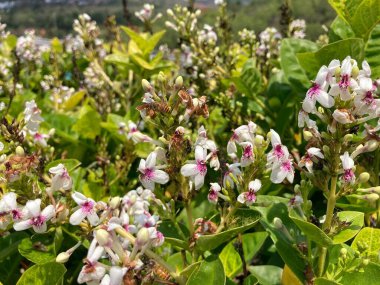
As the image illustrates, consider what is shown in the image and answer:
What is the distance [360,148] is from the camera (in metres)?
1.35

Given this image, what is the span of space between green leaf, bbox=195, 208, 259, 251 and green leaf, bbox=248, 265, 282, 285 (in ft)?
0.64

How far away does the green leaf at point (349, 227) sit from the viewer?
4.51 feet

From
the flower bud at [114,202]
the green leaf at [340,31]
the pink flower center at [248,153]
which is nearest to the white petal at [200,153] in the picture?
the pink flower center at [248,153]

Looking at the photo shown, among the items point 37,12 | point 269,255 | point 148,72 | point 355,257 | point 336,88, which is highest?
point 336,88

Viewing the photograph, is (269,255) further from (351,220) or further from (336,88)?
(336,88)

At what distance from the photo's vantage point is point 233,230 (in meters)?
1.38

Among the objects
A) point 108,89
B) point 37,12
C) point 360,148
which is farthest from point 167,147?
point 37,12

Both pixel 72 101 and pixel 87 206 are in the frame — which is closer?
pixel 87 206

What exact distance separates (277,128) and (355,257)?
3.49ft

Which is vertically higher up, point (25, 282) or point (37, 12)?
point (25, 282)

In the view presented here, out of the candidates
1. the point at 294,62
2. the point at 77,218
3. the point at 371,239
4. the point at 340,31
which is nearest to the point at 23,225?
the point at 77,218

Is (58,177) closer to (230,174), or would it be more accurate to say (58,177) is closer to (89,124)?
(230,174)

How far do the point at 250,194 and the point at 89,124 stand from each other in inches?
60.4

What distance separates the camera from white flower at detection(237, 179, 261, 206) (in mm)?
1365
